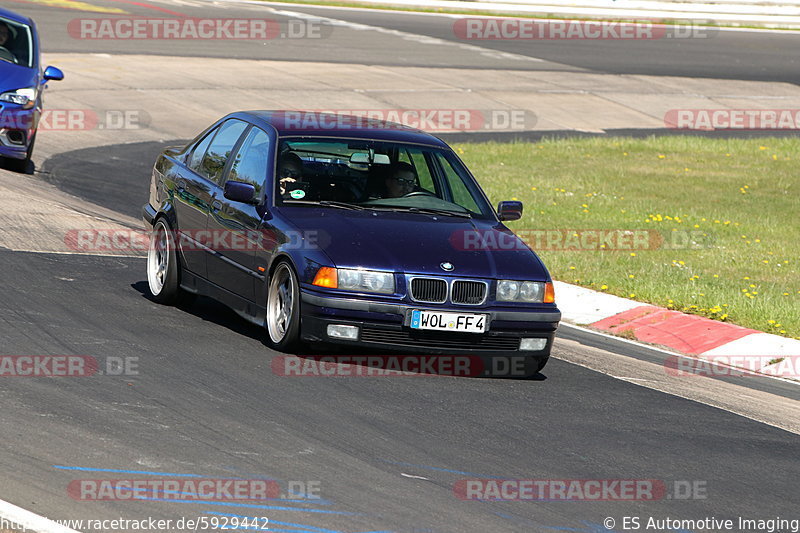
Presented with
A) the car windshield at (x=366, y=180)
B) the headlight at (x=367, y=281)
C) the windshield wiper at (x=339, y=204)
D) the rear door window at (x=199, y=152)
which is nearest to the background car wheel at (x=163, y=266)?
the rear door window at (x=199, y=152)

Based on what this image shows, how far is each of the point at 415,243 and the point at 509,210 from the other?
1.26m

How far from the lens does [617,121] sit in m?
26.9

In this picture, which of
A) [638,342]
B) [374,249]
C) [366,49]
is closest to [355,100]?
[366,49]

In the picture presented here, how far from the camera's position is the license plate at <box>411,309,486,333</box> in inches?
325

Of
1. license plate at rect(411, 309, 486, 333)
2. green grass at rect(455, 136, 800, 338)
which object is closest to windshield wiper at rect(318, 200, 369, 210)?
license plate at rect(411, 309, 486, 333)

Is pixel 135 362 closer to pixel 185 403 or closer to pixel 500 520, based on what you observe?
pixel 185 403

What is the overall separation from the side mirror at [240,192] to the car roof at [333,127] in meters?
0.56

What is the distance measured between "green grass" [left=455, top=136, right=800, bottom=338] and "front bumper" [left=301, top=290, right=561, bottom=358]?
3606 millimetres

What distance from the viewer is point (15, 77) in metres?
15.6

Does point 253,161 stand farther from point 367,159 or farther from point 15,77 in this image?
point 15,77

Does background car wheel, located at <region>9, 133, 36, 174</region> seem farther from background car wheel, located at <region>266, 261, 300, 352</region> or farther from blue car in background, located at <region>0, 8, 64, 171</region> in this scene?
background car wheel, located at <region>266, 261, 300, 352</region>

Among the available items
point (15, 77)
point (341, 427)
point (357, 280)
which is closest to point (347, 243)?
point (357, 280)

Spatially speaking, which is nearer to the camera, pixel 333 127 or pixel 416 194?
pixel 416 194

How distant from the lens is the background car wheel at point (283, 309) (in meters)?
8.41
